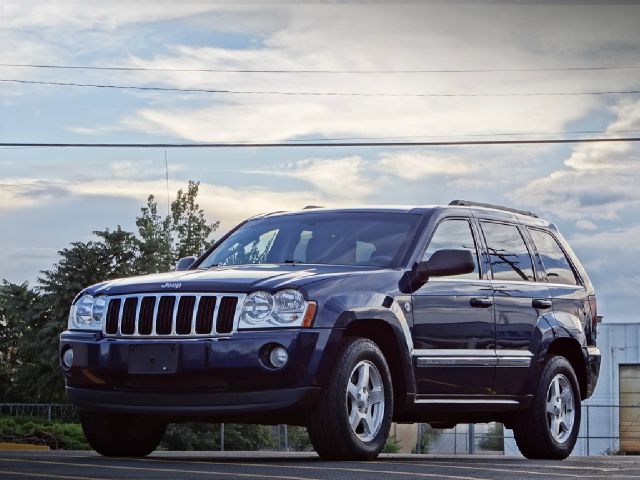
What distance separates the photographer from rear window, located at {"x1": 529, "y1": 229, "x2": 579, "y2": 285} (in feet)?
42.0

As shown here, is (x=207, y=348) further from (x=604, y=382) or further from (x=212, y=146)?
(x=604, y=382)

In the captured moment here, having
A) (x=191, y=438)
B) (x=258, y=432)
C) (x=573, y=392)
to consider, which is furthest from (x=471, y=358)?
(x=258, y=432)

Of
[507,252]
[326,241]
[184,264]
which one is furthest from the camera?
[507,252]

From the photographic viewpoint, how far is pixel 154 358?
31.9ft

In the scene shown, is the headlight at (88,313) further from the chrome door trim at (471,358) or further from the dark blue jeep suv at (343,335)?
A: the chrome door trim at (471,358)

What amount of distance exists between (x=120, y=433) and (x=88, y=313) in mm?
1007

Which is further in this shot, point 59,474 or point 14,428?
point 14,428

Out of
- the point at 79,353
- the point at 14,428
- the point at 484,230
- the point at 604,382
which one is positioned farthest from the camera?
the point at 604,382

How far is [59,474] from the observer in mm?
7969

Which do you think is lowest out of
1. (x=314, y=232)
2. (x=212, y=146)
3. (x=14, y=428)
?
(x=14, y=428)

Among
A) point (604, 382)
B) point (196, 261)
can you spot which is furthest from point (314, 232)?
point (604, 382)

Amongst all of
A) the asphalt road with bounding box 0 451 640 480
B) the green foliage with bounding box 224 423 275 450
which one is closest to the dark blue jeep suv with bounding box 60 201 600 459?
the asphalt road with bounding box 0 451 640 480

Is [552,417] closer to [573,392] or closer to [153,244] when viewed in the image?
[573,392]

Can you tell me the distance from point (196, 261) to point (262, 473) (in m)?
3.62
